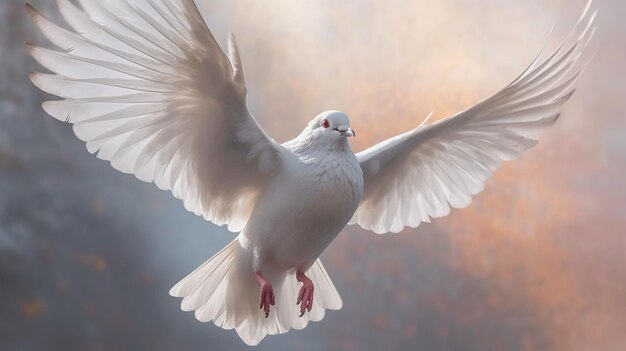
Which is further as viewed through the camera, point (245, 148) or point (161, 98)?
point (245, 148)

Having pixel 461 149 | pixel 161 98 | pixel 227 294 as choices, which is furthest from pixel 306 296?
pixel 461 149

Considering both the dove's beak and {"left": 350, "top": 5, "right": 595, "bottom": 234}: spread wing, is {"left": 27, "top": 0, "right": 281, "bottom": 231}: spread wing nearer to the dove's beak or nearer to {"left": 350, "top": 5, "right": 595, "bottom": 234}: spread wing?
the dove's beak

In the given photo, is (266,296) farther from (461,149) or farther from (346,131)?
(461,149)

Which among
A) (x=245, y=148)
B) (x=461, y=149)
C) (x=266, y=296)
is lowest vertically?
(x=266, y=296)

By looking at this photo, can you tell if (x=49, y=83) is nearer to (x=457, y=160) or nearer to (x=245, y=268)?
(x=245, y=268)

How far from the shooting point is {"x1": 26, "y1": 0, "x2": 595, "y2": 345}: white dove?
226 cm

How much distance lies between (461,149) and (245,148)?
991 millimetres

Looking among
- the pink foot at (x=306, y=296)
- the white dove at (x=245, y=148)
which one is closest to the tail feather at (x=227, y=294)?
the white dove at (x=245, y=148)

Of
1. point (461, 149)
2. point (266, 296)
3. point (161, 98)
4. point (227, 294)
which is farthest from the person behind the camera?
point (461, 149)

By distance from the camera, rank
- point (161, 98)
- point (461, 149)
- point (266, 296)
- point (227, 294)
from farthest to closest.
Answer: point (461, 149), point (227, 294), point (266, 296), point (161, 98)

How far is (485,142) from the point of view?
10.4 ft

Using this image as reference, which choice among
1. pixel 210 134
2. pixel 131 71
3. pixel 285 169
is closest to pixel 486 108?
pixel 285 169

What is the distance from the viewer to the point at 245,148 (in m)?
2.62

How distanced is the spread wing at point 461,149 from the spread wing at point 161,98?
0.54 meters
